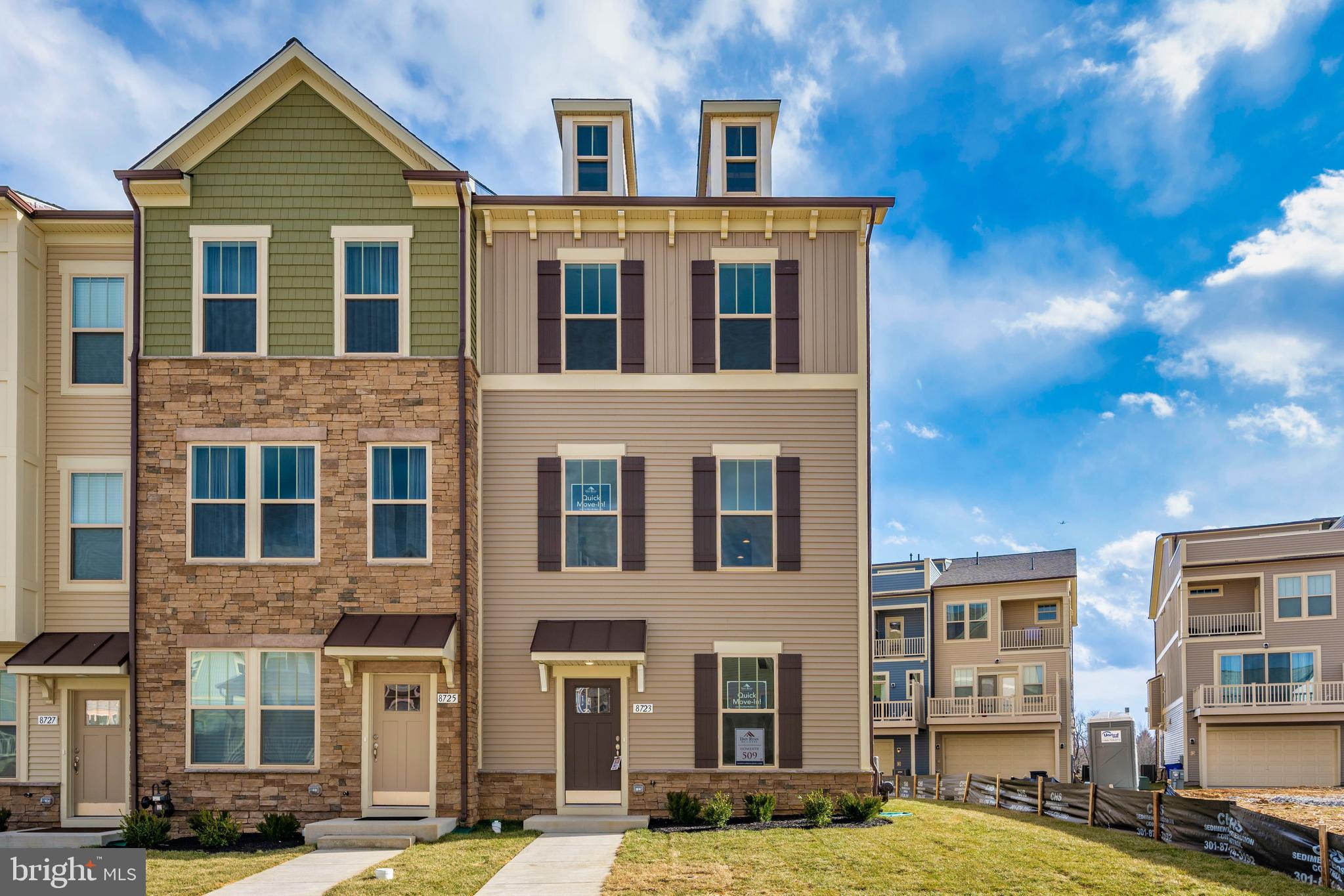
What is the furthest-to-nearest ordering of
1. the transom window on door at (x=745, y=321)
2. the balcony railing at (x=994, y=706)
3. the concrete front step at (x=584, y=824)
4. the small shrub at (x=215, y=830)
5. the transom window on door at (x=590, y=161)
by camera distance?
1. the balcony railing at (x=994, y=706)
2. the transom window on door at (x=590, y=161)
3. the transom window on door at (x=745, y=321)
4. the concrete front step at (x=584, y=824)
5. the small shrub at (x=215, y=830)

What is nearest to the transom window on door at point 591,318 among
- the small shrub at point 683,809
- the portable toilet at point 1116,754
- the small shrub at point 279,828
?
the small shrub at point 683,809

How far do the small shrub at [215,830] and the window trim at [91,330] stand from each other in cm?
676

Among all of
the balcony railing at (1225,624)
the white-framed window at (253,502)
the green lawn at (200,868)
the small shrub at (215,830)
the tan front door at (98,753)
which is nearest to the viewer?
the green lawn at (200,868)

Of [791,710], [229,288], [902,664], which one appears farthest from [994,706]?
[229,288]

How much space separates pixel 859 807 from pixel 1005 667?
Result: 25.2m

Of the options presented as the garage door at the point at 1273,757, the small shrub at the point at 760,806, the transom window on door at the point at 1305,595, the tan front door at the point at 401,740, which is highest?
the transom window on door at the point at 1305,595

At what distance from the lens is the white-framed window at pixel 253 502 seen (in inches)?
664

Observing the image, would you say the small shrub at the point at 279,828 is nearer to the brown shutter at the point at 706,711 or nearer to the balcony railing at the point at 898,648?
the brown shutter at the point at 706,711

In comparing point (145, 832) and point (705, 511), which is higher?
point (705, 511)

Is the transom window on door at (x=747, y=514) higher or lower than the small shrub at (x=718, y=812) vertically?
higher

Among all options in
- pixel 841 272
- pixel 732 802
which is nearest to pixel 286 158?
pixel 841 272

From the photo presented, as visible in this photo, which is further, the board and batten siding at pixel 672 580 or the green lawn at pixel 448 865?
the board and batten siding at pixel 672 580

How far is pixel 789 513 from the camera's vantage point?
17.7 m

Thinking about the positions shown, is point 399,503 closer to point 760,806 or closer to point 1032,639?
point 760,806
